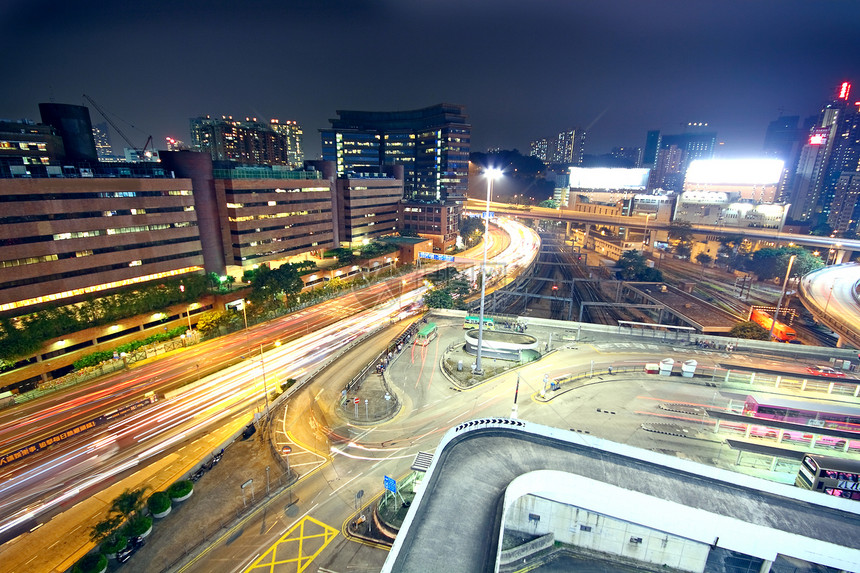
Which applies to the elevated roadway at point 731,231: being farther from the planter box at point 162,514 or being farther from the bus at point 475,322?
the planter box at point 162,514

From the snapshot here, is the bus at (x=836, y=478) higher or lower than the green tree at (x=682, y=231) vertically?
lower

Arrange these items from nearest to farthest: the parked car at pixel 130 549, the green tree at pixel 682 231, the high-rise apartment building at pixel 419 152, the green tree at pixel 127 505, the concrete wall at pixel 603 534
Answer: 1. the concrete wall at pixel 603 534
2. the parked car at pixel 130 549
3. the green tree at pixel 127 505
4. the green tree at pixel 682 231
5. the high-rise apartment building at pixel 419 152

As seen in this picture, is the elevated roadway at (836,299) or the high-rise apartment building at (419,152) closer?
the elevated roadway at (836,299)

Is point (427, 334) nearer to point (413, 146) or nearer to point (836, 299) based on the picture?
point (836, 299)

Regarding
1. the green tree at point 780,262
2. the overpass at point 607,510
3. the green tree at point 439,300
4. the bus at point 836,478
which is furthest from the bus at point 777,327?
the overpass at point 607,510

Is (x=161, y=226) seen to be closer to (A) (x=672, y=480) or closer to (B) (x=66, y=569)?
(B) (x=66, y=569)

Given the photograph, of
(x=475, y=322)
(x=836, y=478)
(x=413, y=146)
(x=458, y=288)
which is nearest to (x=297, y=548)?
(x=475, y=322)

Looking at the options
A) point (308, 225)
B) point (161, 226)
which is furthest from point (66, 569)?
point (308, 225)
